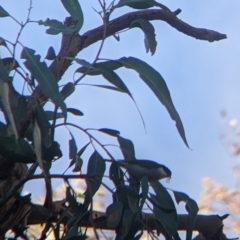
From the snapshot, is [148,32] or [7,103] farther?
[148,32]

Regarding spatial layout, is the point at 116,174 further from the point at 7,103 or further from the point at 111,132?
the point at 7,103

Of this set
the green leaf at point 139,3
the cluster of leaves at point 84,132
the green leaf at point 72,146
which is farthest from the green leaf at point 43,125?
the green leaf at point 139,3

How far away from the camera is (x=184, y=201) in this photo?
0.94 m

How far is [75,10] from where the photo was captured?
89cm

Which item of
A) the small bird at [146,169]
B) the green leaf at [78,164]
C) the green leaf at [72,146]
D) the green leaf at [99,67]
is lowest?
the green leaf at [78,164]

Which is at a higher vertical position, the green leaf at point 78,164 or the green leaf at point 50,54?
the green leaf at point 50,54

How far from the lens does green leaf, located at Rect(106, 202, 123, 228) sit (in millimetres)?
864

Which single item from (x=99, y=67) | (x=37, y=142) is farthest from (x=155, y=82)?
(x=37, y=142)

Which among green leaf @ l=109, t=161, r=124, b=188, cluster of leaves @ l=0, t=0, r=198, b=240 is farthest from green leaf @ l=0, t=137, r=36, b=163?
green leaf @ l=109, t=161, r=124, b=188

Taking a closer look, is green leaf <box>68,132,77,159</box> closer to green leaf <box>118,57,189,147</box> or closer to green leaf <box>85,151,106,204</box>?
green leaf <box>85,151,106,204</box>

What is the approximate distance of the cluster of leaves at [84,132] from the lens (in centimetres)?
80

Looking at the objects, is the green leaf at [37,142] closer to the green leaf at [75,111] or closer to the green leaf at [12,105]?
the green leaf at [12,105]

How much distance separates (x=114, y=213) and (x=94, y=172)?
62mm

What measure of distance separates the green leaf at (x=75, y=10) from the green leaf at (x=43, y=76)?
82 mm
